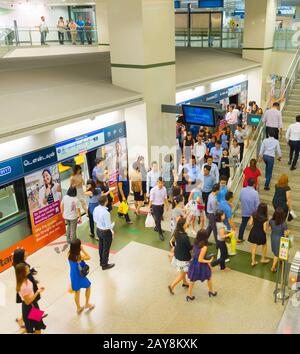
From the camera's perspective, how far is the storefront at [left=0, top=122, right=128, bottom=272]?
7.71 meters

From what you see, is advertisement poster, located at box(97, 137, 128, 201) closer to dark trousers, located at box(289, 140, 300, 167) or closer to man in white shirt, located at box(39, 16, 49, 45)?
dark trousers, located at box(289, 140, 300, 167)

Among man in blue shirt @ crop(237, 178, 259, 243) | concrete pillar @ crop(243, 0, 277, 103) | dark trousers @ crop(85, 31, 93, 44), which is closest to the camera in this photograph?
man in blue shirt @ crop(237, 178, 259, 243)

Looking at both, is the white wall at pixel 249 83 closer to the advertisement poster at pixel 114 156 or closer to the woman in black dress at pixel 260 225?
the advertisement poster at pixel 114 156

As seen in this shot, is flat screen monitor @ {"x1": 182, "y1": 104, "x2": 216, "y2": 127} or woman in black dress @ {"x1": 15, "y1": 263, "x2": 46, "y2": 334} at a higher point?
flat screen monitor @ {"x1": 182, "y1": 104, "x2": 216, "y2": 127}

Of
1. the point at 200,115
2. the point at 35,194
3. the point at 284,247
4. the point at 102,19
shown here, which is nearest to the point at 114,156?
the point at 200,115

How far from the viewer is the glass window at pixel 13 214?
25.4 feet

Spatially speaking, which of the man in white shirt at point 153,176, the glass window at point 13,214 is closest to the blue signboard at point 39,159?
the glass window at point 13,214

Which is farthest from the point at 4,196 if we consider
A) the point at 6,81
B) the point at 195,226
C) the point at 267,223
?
the point at 267,223

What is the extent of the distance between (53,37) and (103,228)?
17617mm

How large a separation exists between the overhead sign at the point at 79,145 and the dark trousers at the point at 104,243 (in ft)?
8.07

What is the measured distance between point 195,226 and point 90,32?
15037mm

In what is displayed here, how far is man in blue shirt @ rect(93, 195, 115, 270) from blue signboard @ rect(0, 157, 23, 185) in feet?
6.32

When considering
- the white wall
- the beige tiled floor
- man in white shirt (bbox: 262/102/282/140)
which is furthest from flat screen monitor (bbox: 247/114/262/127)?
the beige tiled floor

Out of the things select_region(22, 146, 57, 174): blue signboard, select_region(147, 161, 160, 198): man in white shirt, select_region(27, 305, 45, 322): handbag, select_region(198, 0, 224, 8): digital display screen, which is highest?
select_region(198, 0, 224, 8): digital display screen
